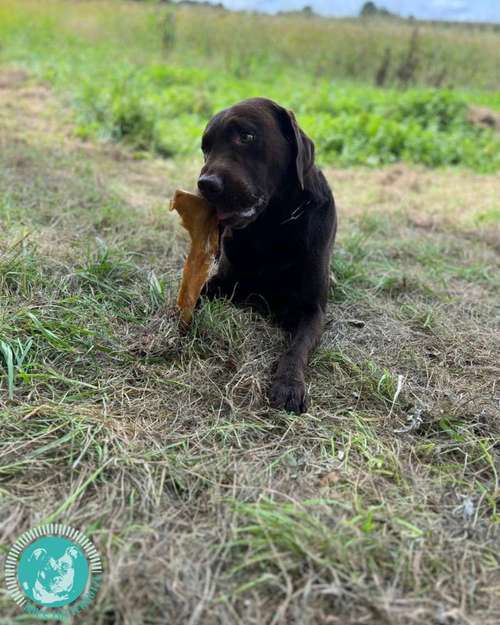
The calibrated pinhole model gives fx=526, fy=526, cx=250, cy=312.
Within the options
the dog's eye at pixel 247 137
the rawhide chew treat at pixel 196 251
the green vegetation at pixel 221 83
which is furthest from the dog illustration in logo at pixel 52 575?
the green vegetation at pixel 221 83

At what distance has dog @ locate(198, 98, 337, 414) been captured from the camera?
2.14 m

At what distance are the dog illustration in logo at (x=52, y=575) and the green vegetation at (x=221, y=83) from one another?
507cm

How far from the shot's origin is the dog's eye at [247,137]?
7.30 feet

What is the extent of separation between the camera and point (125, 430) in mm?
1761

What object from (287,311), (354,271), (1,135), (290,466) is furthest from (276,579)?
(1,135)

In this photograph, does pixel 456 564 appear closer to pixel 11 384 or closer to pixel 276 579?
pixel 276 579

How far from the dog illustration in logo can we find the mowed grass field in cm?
7

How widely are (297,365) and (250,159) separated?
0.89 m

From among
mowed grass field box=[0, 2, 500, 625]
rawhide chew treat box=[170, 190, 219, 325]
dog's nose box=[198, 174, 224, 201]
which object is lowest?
mowed grass field box=[0, 2, 500, 625]

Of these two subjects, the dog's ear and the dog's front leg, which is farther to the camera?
the dog's ear

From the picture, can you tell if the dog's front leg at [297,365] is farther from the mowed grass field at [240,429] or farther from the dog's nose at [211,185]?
the dog's nose at [211,185]

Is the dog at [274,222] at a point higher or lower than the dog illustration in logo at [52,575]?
higher

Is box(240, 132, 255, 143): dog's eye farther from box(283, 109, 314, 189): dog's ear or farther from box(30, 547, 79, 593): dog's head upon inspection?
box(30, 547, 79, 593): dog's head

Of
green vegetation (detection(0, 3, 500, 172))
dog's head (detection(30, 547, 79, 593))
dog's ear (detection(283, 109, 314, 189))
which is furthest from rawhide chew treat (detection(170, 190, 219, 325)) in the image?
green vegetation (detection(0, 3, 500, 172))
